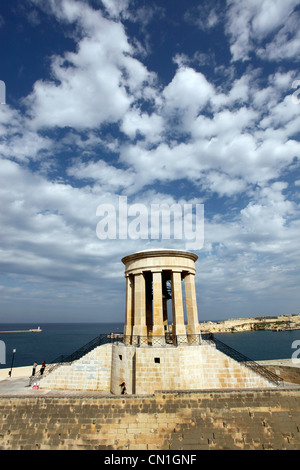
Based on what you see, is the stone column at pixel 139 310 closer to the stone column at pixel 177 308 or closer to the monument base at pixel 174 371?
the monument base at pixel 174 371

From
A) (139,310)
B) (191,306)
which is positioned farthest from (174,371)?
(191,306)

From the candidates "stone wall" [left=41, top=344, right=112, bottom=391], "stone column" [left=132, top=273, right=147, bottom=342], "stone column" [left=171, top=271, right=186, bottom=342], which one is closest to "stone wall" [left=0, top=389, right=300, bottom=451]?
"stone column" [left=171, top=271, right=186, bottom=342]

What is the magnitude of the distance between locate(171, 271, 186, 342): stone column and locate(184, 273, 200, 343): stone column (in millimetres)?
1242

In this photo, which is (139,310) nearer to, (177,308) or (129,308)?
(129,308)

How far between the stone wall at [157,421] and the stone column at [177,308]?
497 centimetres

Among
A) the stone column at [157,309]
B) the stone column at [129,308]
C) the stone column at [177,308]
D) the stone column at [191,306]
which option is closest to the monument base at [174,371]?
the stone column at [177,308]

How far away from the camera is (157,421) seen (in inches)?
419

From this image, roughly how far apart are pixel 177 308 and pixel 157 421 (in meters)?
6.78

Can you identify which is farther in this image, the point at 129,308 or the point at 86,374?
the point at 129,308

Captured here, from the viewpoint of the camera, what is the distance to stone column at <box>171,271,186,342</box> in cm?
1616

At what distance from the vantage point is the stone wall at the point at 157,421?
33.5ft

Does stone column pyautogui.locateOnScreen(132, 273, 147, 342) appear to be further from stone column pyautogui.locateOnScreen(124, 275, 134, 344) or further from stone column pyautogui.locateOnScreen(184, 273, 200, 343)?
stone column pyautogui.locateOnScreen(184, 273, 200, 343)
